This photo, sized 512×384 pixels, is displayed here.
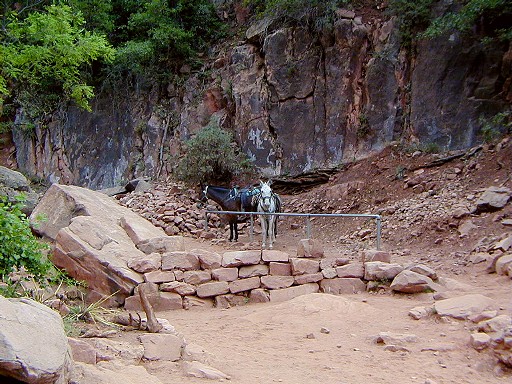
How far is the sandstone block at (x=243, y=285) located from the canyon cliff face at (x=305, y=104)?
353 inches

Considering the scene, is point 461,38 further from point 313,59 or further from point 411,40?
point 313,59

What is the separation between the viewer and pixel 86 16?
22.1 metres

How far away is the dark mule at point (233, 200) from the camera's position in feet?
47.2

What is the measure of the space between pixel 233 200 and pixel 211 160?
3.02 metres

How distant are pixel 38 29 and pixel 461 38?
11882mm

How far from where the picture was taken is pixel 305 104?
17.6 meters

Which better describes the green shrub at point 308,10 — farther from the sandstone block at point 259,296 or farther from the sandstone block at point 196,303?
the sandstone block at point 196,303

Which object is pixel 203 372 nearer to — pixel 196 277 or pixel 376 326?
pixel 376 326

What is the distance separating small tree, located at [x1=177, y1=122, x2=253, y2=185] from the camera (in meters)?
17.5

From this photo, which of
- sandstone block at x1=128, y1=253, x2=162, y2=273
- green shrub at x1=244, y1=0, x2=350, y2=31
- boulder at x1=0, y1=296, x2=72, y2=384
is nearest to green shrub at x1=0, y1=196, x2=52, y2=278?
sandstone block at x1=128, y1=253, x2=162, y2=273

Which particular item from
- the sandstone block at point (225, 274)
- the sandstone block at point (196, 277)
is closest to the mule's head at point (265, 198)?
the sandstone block at point (225, 274)

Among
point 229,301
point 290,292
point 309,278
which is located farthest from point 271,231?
point 229,301

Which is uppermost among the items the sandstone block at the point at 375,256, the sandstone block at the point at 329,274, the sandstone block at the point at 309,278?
the sandstone block at the point at 375,256

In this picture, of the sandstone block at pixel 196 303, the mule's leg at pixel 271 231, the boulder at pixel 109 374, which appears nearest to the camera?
the boulder at pixel 109 374
